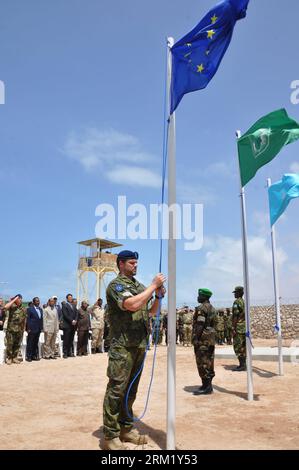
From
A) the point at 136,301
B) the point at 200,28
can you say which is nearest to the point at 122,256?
the point at 136,301

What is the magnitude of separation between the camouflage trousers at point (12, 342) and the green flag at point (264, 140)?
7697mm

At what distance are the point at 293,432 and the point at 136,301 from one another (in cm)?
286

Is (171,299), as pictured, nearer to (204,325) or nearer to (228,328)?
(204,325)

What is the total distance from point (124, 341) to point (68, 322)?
30.3 feet

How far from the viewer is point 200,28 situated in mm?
4727

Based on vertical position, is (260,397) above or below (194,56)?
below

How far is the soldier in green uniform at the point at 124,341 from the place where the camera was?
4.12m

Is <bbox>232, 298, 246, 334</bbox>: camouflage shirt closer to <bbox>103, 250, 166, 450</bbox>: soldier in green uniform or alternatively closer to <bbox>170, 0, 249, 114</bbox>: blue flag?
<bbox>103, 250, 166, 450</bbox>: soldier in green uniform

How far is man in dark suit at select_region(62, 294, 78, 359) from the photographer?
13.0 m

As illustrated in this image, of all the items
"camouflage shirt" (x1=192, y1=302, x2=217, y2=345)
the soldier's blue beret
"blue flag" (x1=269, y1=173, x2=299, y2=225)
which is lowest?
"camouflage shirt" (x1=192, y1=302, x2=217, y2=345)

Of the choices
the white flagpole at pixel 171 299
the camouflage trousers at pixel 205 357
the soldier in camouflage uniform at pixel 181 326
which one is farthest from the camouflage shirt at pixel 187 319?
the white flagpole at pixel 171 299

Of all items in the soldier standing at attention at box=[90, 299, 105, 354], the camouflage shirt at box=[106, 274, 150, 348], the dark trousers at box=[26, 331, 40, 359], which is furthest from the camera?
the soldier standing at attention at box=[90, 299, 105, 354]

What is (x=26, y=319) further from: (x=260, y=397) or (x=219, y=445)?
(x=219, y=445)

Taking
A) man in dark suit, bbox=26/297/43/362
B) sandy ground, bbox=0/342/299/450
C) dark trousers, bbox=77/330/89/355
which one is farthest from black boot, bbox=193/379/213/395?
dark trousers, bbox=77/330/89/355
